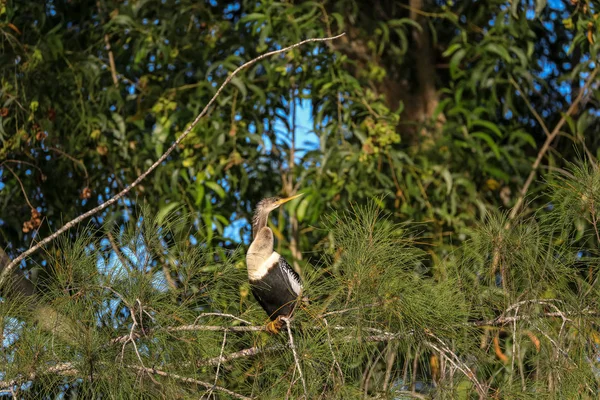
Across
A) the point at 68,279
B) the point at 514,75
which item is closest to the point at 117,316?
the point at 68,279

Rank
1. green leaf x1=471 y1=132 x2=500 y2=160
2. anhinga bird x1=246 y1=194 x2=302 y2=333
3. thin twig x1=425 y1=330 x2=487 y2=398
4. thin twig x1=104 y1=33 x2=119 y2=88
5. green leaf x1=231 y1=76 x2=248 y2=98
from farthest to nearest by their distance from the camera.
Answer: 1. thin twig x1=104 y1=33 x2=119 y2=88
2. green leaf x1=471 y1=132 x2=500 y2=160
3. green leaf x1=231 y1=76 x2=248 y2=98
4. anhinga bird x1=246 y1=194 x2=302 y2=333
5. thin twig x1=425 y1=330 x2=487 y2=398

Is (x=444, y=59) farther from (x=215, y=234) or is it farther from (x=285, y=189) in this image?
(x=215, y=234)

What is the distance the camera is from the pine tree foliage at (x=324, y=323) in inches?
77.5

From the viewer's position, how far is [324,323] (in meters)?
2.05

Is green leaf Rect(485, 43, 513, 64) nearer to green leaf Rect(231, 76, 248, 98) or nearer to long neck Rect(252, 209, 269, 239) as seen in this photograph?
green leaf Rect(231, 76, 248, 98)

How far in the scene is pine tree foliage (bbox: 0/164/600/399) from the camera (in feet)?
6.46

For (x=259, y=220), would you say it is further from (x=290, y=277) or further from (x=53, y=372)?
(x=53, y=372)

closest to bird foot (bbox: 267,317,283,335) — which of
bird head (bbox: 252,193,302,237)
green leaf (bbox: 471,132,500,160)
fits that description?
bird head (bbox: 252,193,302,237)

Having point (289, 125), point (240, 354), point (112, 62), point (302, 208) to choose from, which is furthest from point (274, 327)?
point (112, 62)

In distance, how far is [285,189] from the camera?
362 cm

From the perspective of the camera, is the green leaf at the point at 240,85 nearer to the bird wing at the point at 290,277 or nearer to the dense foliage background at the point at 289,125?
the dense foliage background at the point at 289,125

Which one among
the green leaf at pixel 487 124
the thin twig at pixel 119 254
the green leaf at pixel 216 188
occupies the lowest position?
the green leaf at pixel 487 124

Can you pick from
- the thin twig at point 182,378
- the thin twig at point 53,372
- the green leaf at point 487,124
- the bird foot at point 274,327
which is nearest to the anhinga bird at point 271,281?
the bird foot at point 274,327

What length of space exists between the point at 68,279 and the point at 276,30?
1.63 m
